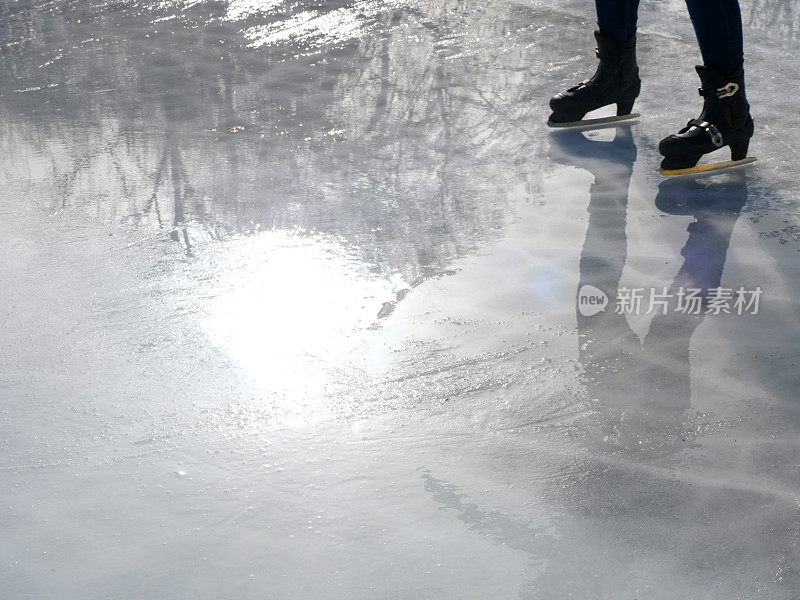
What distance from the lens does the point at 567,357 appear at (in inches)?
61.1

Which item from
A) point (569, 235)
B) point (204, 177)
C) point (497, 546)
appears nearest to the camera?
point (497, 546)

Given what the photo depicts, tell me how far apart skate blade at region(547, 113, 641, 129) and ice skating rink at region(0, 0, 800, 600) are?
2.2 inches

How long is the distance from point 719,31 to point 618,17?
1.44 ft

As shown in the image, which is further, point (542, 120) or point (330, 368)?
point (542, 120)

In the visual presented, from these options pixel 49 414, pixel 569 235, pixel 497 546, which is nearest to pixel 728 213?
pixel 569 235

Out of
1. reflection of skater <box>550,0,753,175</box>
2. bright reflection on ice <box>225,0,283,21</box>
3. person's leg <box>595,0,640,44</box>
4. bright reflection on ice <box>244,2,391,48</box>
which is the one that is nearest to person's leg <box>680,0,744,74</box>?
reflection of skater <box>550,0,753,175</box>

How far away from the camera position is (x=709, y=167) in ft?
7.59

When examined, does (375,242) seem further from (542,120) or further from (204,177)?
(542,120)

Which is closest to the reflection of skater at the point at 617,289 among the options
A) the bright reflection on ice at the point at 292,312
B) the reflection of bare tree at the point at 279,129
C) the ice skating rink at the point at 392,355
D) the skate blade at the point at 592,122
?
the ice skating rink at the point at 392,355

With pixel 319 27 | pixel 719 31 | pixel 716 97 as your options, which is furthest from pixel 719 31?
pixel 319 27

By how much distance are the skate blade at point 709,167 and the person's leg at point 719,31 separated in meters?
0.24

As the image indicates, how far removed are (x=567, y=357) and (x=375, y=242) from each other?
0.62 m

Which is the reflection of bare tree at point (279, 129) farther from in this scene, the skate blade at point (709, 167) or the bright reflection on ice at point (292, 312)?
the skate blade at point (709, 167)

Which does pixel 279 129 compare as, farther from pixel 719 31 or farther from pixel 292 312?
pixel 719 31
